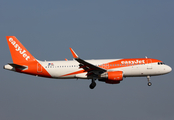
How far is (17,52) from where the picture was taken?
52.6 m

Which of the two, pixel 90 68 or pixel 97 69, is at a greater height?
pixel 90 68

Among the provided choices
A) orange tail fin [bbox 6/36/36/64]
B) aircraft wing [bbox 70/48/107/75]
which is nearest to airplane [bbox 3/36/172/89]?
aircraft wing [bbox 70/48/107/75]

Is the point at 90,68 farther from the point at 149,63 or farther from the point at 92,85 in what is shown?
the point at 149,63

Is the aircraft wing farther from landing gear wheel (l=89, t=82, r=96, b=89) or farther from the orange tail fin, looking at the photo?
the orange tail fin

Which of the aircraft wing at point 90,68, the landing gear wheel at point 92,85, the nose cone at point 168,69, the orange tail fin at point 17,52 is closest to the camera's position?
the aircraft wing at point 90,68

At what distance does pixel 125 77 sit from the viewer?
50531 mm

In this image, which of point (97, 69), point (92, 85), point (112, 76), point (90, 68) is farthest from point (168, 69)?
point (90, 68)

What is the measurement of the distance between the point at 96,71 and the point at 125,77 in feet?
16.1

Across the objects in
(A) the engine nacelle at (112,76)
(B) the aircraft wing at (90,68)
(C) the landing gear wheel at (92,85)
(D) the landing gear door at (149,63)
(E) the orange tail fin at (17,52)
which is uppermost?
(E) the orange tail fin at (17,52)

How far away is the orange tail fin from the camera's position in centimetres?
5203

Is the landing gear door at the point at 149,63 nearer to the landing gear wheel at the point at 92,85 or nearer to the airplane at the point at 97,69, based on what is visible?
the airplane at the point at 97,69

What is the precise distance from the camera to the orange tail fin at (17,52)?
52031mm

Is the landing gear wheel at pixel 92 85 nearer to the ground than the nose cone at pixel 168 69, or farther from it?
nearer to the ground

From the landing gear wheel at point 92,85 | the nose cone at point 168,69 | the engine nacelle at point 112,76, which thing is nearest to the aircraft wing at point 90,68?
the engine nacelle at point 112,76
